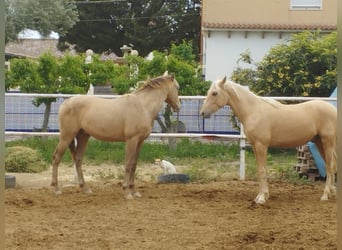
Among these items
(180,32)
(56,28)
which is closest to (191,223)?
(56,28)

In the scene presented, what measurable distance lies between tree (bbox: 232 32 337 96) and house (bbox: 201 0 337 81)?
191 inches

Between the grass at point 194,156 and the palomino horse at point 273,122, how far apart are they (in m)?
1.86

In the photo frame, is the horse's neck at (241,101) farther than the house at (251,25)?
No

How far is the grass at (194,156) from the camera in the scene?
7965 millimetres

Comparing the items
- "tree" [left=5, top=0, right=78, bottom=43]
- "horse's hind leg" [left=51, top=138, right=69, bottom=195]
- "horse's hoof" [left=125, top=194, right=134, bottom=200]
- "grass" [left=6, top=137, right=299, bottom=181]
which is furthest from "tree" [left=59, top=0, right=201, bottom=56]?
"horse's hoof" [left=125, top=194, right=134, bottom=200]

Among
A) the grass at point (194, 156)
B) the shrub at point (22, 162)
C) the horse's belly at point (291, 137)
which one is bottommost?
the grass at point (194, 156)

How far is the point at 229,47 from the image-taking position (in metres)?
16.0

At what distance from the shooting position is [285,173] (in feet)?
25.5

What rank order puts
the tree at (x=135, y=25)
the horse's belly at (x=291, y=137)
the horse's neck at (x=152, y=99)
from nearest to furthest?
the horse's belly at (x=291, y=137)
the horse's neck at (x=152, y=99)
the tree at (x=135, y=25)

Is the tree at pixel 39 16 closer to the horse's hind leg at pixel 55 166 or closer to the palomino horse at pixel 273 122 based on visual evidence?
the horse's hind leg at pixel 55 166

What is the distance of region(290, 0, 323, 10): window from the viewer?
661 inches

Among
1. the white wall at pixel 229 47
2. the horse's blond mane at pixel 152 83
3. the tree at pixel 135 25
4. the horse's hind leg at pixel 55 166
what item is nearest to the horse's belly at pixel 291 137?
the horse's blond mane at pixel 152 83

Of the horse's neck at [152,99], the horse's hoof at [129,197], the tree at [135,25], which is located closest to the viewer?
the horse's hoof at [129,197]

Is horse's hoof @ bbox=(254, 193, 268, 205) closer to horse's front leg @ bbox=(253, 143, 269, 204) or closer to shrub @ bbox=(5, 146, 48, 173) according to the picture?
horse's front leg @ bbox=(253, 143, 269, 204)
